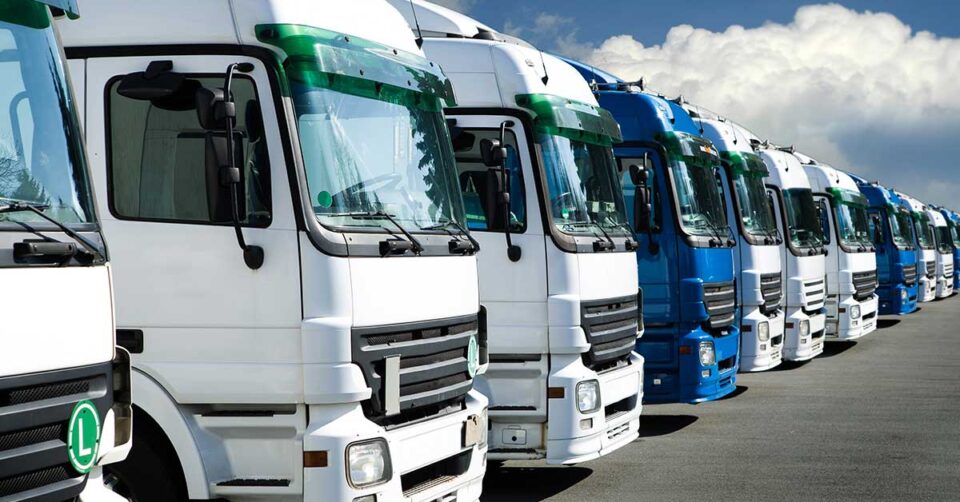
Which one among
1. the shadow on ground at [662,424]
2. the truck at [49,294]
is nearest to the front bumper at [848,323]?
the shadow on ground at [662,424]

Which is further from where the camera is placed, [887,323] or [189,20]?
[887,323]

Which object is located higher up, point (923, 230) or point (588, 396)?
point (923, 230)

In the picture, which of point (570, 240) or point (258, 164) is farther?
point (570, 240)

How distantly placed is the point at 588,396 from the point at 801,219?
1029cm

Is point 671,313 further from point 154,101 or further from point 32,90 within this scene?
point 32,90

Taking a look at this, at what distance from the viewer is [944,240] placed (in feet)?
152

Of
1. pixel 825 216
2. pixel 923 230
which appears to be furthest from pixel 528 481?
pixel 923 230

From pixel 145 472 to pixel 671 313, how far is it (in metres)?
7.11

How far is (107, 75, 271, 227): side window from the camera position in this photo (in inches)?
246

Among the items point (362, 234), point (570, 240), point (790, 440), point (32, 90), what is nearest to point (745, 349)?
point (790, 440)

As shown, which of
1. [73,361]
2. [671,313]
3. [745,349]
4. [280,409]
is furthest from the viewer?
[745,349]

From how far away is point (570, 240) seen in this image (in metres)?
9.19

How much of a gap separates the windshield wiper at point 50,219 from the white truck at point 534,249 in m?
4.11

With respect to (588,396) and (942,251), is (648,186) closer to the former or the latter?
(588,396)
